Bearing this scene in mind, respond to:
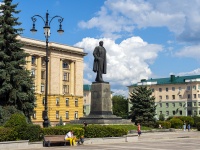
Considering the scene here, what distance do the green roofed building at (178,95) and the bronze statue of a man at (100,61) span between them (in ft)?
236

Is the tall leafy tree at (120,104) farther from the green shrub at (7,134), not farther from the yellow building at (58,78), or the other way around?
the green shrub at (7,134)

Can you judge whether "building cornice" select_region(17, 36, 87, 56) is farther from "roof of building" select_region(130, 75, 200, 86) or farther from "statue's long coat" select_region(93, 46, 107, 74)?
"roof of building" select_region(130, 75, 200, 86)

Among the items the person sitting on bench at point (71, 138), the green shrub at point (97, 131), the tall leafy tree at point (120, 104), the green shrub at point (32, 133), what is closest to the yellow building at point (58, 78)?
the green shrub at point (97, 131)

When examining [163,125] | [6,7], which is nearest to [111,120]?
[6,7]

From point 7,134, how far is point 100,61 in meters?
12.1

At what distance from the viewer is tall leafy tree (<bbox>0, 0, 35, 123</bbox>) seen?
90.0ft

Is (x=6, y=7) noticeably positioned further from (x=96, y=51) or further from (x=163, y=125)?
(x=163, y=125)

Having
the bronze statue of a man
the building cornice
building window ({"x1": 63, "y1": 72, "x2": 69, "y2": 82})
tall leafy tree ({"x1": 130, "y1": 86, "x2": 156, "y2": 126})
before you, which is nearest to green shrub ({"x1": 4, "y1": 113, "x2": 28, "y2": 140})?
the bronze statue of a man

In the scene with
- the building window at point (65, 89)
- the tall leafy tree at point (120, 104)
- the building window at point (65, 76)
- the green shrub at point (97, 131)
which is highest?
the building window at point (65, 76)

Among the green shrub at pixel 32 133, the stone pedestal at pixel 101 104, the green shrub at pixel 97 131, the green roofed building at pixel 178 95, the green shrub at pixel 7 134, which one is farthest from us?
the green roofed building at pixel 178 95

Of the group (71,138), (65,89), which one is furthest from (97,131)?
(65,89)

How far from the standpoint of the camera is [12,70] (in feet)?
90.3

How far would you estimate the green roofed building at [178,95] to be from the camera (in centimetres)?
9844

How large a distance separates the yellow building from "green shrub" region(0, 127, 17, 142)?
153ft
